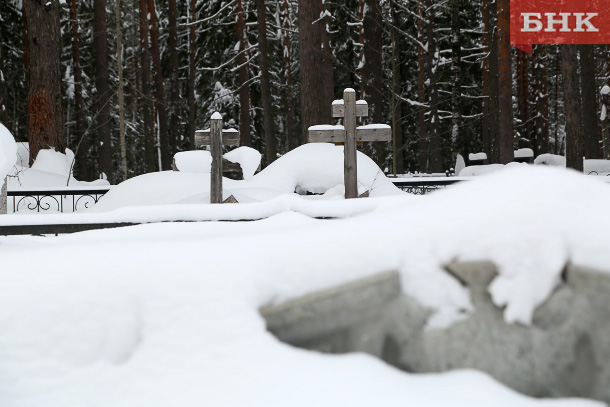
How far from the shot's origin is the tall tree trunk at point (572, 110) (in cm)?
1330

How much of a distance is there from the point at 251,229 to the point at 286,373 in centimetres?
121

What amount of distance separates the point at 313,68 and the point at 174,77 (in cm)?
1311

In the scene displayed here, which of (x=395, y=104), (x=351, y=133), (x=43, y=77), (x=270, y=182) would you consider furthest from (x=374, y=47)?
(x=351, y=133)

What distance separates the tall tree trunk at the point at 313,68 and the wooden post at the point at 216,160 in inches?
165

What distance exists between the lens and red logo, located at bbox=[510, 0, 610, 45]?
1381 centimetres

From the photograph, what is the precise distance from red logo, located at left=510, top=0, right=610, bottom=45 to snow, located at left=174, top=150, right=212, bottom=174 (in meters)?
8.31

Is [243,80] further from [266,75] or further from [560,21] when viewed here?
[560,21]

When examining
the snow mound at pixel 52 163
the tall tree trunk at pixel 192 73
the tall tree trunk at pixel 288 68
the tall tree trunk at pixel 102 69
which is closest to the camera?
the snow mound at pixel 52 163

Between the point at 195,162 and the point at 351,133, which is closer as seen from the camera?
the point at 351,133

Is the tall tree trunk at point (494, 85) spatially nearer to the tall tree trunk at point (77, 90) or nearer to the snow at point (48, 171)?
the snow at point (48, 171)

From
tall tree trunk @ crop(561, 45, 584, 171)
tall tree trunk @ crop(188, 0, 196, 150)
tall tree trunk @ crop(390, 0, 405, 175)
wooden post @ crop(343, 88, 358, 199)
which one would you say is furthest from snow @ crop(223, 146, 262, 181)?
tall tree trunk @ crop(188, 0, 196, 150)

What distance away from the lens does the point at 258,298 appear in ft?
8.61

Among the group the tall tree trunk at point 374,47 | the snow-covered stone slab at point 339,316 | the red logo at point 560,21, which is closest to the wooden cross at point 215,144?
the snow-covered stone slab at point 339,316

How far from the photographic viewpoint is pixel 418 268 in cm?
274
